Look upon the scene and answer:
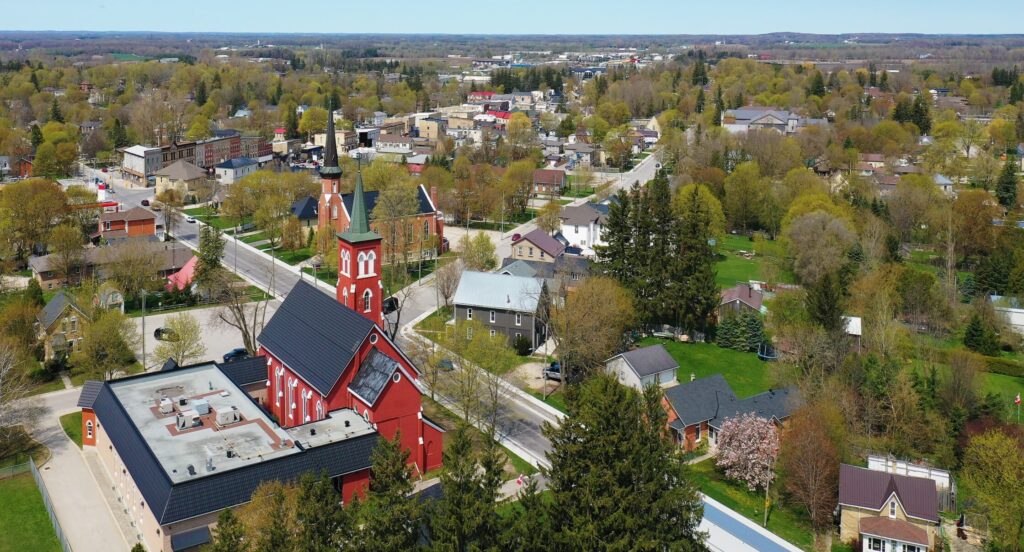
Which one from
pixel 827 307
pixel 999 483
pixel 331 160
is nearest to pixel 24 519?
pixel 999 483

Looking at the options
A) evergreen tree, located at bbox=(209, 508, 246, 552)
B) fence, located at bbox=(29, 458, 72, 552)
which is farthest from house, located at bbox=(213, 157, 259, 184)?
evergreen tree, located at bbox=(209, 508, 246, 552)

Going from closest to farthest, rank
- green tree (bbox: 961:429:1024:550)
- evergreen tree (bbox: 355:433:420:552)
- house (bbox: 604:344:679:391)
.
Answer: evergreen tree (bbox: 355:433:420:552) → green tree (bbox: 961:429:1024:550) → house (bbox: 604:344:679:391)

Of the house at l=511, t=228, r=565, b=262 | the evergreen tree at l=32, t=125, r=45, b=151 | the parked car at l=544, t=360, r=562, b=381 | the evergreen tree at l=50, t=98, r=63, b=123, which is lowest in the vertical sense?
the parked car at l=544, t=360, r=562, b=381

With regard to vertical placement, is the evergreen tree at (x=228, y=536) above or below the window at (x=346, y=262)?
below

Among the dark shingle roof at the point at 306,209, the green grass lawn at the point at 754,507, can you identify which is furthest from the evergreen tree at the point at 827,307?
the dark shingle roof at the point at 306,209

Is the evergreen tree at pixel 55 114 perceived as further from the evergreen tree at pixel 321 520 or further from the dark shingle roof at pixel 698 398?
the evergreen tree at pixel 321 520

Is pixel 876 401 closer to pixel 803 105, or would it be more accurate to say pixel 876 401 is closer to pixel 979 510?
pixel 979 510

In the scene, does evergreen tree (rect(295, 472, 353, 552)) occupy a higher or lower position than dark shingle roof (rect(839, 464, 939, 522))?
higher

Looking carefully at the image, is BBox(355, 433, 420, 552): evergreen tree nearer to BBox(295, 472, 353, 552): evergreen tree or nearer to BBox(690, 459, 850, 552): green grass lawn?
BBox(295, 472, 353, 552): evergreen tree
